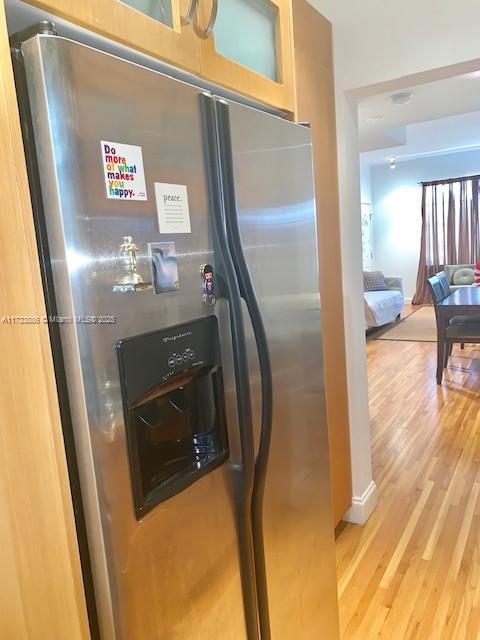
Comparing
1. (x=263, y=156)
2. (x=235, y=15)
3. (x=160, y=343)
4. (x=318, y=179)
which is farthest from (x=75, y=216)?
(x=318, y=179)

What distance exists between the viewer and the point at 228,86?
42.0 inches

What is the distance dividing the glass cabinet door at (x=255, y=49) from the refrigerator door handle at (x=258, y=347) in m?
0.20

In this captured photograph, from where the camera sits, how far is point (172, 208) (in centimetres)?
84

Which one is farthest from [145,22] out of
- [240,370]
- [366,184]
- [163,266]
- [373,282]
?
[366,184]

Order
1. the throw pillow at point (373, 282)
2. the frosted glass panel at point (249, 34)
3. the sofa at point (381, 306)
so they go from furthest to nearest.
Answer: the throw pillow at point (373, 282), the sofa at point (381, 306), the frosted glass panel at point (249, 34)

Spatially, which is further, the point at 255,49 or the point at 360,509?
the point at 360,509

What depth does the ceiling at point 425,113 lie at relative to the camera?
10.7 ft

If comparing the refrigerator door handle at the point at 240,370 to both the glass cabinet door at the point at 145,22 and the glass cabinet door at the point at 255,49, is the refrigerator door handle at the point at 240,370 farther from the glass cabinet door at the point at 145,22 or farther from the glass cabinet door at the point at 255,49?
the glass cabinet door at the point at 255,49

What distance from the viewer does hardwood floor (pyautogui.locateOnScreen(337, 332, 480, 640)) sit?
68.5 inches

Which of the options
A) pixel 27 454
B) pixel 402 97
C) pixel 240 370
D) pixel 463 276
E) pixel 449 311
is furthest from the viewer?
pixel 463 276

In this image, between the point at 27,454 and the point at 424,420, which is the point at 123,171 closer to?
the point at 27,454

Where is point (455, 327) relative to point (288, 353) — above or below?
below

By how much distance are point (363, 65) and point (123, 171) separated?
163cm

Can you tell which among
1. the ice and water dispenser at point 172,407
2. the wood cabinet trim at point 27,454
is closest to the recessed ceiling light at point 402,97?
the ice and water dispenser at point 172,407
